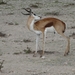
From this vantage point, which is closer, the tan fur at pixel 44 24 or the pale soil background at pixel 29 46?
the pale soil background at pixel 29 46

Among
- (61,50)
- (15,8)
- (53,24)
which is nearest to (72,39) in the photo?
(61,50)

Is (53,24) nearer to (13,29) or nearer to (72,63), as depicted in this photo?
(72,63)

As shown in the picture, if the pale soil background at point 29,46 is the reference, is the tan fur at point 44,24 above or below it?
above

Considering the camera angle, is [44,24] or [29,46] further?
[29,46]

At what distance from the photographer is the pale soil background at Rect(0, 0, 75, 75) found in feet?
29.7

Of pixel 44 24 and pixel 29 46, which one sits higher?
pixel 44 24

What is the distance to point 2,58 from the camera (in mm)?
10297

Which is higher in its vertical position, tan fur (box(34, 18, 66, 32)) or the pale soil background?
tan fur (box(34, 18, 66, 32))

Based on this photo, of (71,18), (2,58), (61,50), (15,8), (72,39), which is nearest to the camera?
(2,58)

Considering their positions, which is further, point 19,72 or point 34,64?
point 34,64

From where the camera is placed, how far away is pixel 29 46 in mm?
12000

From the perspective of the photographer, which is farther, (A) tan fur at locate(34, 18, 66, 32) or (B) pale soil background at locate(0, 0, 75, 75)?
(A) tan fur at locate(34, 18, 66, 32)

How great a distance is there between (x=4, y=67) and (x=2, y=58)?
43.1 inches

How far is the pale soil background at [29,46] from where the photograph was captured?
9.04 m
